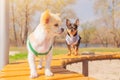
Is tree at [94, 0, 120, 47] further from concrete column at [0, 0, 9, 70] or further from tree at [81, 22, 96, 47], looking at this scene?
concrete column at [0, 0, 9, 70]

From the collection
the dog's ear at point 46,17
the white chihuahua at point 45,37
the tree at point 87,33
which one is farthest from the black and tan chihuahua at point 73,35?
the dog's ear at point 46,17

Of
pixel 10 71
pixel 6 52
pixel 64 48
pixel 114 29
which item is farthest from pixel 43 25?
pixel 114 29

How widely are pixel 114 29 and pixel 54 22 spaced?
3083 mm

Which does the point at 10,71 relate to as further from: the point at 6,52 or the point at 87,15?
the point at 87,15

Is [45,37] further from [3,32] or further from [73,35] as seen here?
[73,35]

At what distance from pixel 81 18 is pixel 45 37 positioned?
270 centimetres

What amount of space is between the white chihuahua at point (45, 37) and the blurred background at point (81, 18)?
2351 mm

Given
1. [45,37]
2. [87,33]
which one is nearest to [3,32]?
[45,37]

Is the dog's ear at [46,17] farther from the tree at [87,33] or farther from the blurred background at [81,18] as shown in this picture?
the tree at [87,33]

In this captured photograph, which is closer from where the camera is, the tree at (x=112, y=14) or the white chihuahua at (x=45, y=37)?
the white chihuahua at (x=45, y=37)

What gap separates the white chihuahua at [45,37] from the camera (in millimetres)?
1753

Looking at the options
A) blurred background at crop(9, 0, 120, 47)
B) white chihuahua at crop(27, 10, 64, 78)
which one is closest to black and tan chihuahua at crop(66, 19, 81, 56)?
blurred background at crop(9, 0, 120, 47)

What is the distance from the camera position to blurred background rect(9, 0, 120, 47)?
4.42 m

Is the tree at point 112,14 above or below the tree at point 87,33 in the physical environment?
above
